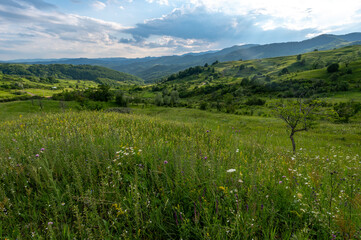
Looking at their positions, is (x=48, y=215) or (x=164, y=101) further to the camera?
(x=164, y=101)

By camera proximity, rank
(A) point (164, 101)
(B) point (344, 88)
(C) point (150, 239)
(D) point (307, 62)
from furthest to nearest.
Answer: (D) point (307, 62), (A) point (164, 101), (B) point (344, 88), (C) point (150, 239)

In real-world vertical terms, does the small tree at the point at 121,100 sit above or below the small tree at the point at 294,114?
below

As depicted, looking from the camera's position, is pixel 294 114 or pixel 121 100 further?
pixel 121 100

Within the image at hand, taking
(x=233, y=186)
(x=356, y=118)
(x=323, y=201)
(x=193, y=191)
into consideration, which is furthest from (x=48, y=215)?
(x=356, y=118)

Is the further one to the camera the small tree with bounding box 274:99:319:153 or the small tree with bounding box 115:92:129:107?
the small tree with bounding box 115:92:129:107

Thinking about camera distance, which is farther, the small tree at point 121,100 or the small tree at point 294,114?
the small tree at point 121,100

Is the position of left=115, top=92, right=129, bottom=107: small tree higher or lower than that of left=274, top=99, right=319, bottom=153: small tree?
lower

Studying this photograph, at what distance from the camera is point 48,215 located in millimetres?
2592

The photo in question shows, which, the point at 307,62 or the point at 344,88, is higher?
the point at 307,62

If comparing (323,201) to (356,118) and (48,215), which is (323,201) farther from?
(356,118)

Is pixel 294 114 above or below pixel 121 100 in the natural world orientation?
above

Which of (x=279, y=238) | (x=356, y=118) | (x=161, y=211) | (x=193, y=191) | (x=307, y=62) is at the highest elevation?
(x=307, y=62)

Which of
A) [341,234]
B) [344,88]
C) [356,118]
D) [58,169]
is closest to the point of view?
[341,234]

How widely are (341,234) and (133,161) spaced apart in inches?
142
